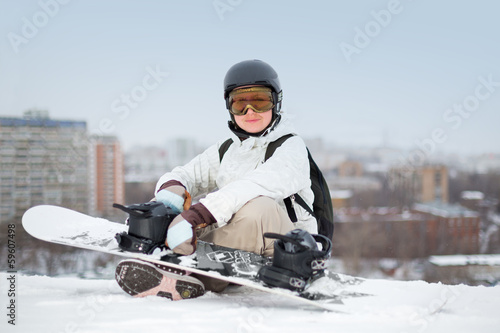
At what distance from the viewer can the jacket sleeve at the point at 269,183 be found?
6.76ft

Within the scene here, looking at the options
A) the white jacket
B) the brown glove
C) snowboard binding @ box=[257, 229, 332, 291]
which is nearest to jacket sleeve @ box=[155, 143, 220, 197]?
the white jacket

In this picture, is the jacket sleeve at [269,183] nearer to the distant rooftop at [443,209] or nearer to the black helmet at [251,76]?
the black helmet at [251,76]

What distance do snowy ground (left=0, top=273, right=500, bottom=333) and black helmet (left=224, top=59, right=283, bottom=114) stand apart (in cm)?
136

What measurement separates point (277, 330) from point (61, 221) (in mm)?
1617

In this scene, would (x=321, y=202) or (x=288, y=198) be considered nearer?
(x=288, y=198)

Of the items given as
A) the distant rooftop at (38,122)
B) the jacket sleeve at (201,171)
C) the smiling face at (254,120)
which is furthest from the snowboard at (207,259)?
the distant rooftop at (38,122)

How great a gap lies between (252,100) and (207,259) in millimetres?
1158

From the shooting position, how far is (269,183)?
2.18 meters

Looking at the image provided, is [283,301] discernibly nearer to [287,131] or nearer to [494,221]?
[287,131]

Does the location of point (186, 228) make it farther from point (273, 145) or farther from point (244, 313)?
point (273, 145)

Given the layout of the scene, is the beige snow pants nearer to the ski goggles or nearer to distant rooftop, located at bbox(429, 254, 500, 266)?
the ski goggles

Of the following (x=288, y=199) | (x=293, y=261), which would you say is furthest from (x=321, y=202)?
(x=293, y=261)

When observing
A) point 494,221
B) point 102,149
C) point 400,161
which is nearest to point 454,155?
point 494,221

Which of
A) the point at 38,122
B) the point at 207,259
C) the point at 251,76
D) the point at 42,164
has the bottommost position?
the point at 42,164
